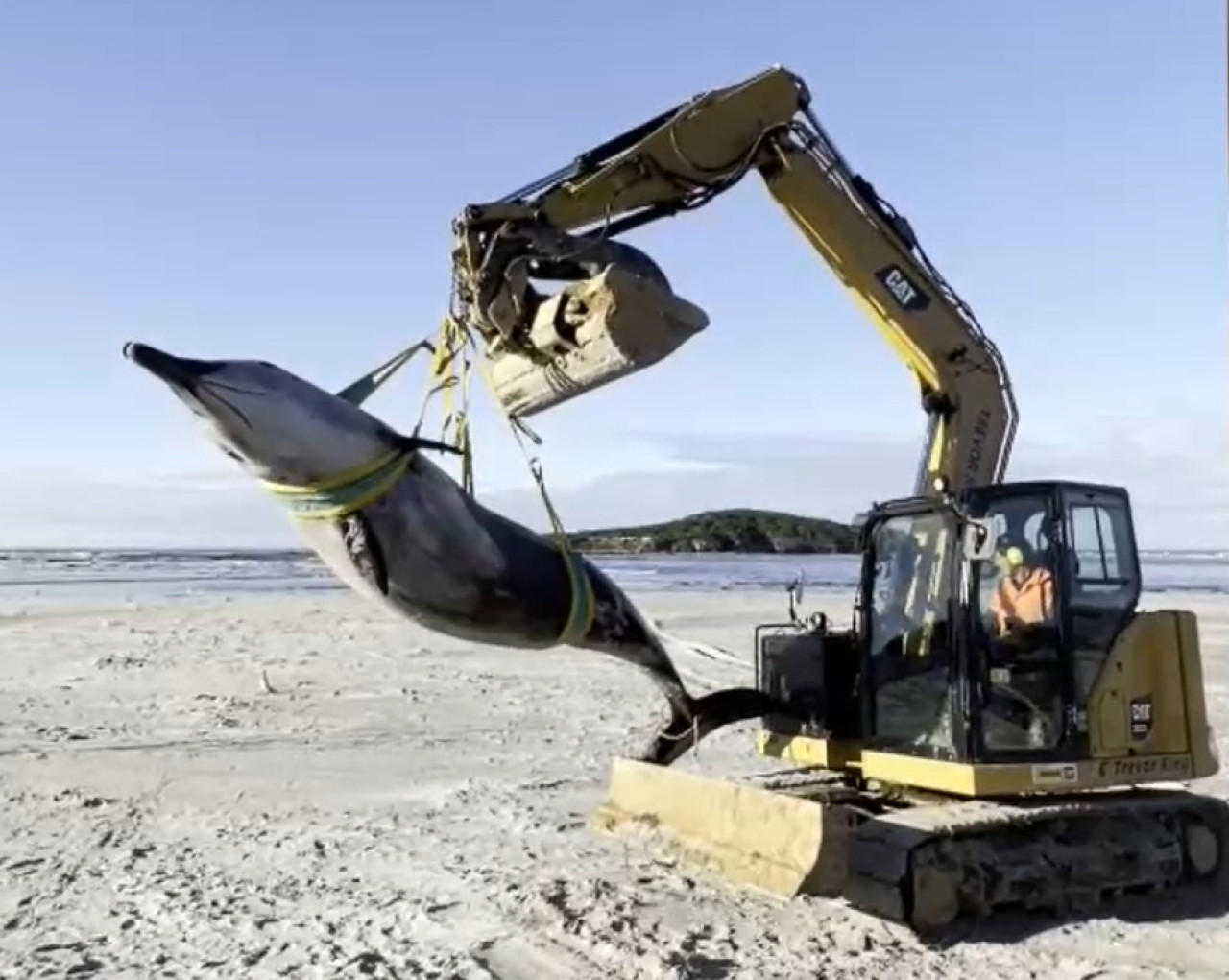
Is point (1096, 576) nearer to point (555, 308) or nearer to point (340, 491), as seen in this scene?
point (555, 308)

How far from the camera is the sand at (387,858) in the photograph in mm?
6801

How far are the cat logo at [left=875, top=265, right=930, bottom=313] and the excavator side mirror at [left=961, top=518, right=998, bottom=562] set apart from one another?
1651mm

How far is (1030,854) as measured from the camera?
7625mm

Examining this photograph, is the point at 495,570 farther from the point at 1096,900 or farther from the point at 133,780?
the point at 133,780

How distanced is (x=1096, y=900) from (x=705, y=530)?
102m

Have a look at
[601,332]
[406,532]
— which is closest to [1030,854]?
[601,332]

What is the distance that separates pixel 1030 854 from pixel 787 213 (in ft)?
13.0

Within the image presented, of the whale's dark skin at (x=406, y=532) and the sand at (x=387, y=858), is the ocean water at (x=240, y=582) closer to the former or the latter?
the sand at (x=387, y=858)

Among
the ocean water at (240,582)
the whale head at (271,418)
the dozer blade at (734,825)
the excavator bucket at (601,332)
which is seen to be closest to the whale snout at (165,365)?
the whale head at (271,418)

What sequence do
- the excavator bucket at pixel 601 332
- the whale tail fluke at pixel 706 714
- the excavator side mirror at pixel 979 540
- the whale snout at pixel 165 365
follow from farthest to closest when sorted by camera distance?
the whale tail fluke at pixel 706 714 → the excavator side mirror at pixel 979 540 → the excavator bucket at pixel 601 332 → the whale snout at pixel 165 365

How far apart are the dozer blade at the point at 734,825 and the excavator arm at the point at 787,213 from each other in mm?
2355

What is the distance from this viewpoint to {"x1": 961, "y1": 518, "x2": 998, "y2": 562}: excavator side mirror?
7516mm

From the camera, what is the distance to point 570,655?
70.3 ft

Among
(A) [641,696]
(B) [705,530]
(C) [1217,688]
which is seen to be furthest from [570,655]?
(B) [705,530]
